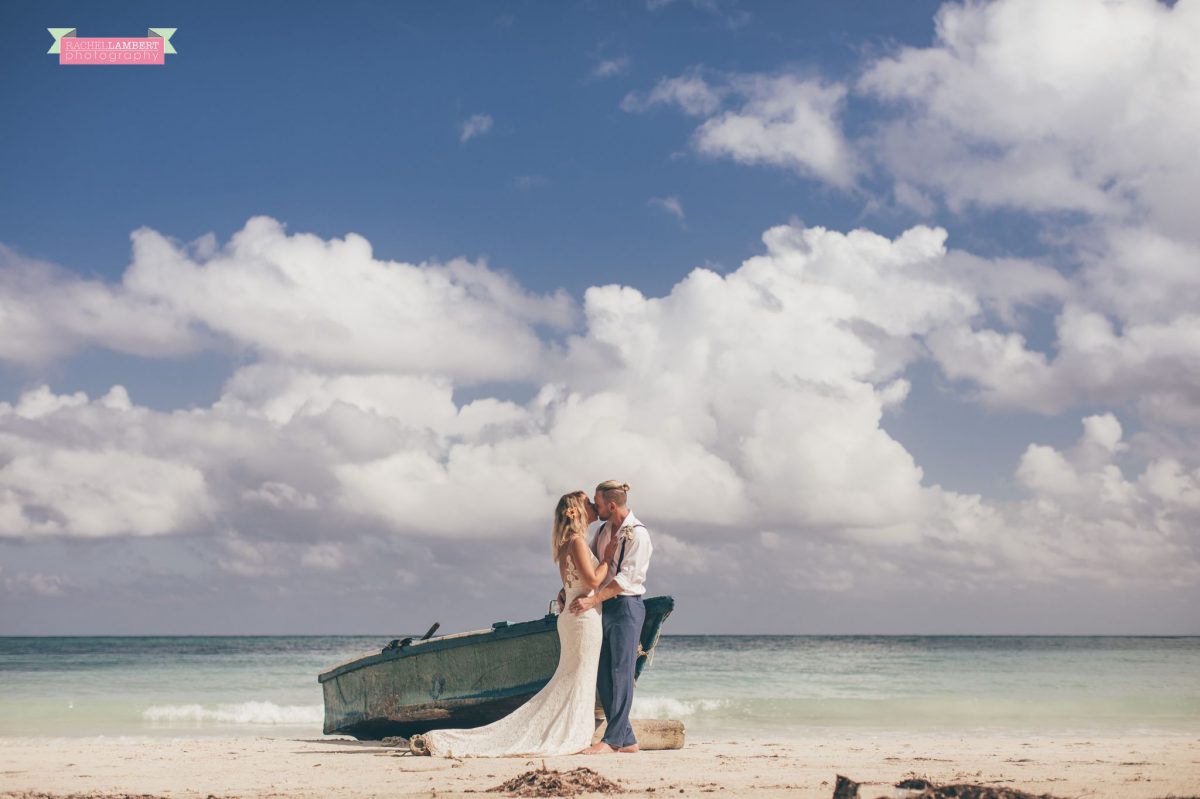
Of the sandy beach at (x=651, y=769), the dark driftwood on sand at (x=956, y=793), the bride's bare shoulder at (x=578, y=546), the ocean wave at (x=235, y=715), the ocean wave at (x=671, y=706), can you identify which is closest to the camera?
the dark driftwood on sand at (x=956, y=793)

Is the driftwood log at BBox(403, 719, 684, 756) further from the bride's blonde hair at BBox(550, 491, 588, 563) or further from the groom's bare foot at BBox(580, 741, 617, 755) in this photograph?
the bride's blonde hair at BBox(550, 491, 588, 563)

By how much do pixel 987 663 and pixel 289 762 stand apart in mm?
30041

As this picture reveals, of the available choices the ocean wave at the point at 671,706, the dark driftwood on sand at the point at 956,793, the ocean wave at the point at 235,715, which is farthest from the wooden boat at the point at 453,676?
the ocean wave at the point at 671,706

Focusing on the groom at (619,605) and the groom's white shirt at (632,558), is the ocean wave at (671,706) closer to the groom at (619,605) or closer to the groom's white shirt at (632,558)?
the groom at (619,605)

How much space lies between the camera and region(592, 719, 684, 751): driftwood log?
27.0ft

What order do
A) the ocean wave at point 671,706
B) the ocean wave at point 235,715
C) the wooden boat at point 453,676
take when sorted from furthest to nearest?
1. the ocean wave at point 671,706
2. the ocean wave at point 235,715
3. the wooden boat at point 453,676

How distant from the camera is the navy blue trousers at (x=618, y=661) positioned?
7.43 meters

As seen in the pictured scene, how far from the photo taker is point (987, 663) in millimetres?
33344

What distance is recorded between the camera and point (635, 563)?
738 centimetres

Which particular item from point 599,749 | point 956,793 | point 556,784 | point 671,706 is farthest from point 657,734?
point 671,706

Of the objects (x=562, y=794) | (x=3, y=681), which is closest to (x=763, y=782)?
(x=562, y=794)

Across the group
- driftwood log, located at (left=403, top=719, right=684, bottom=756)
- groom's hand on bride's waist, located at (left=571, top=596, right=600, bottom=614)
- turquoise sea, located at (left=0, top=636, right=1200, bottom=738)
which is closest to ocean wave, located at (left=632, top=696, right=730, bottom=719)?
turquoise sea, located at (left=0, top=636, right=1200, bottom=738)

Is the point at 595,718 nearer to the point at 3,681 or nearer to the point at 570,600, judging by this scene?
the point at 570,600

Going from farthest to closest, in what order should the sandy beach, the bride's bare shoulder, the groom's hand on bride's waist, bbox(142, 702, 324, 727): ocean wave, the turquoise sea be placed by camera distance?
bbox(142, 702, 324, 727): ocean wave < the turquoise sea < the groom's hand on bride's waist < the bride's bare shoulder < the sandy beach
